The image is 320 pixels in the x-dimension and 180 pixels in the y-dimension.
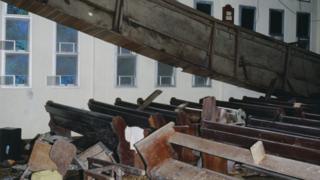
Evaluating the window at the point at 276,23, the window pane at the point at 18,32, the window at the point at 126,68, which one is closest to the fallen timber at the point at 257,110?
the window at the point at 126,68

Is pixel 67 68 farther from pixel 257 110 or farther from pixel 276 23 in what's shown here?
pixel 276 23

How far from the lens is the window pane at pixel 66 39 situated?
295 inches

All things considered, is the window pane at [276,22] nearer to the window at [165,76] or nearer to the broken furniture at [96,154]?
the window at [165,76]

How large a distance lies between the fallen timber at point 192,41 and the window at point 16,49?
1.42 metres

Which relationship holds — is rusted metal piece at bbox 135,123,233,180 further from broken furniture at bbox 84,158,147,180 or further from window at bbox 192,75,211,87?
window at bbox 192,75,211,87

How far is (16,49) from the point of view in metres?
7.17

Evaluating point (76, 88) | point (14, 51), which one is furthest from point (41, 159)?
point (14, 51)

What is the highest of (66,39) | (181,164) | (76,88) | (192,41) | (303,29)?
(303,29)

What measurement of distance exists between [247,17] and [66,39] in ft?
14.1

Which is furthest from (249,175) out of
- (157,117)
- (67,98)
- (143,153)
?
(67,98)

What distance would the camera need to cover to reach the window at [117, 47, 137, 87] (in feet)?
26.1

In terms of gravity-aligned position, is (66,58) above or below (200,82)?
above

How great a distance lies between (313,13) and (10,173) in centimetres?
814

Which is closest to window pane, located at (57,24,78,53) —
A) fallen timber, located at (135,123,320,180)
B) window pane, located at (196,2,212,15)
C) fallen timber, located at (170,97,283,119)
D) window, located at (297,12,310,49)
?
fallen timber, located at (170,97,283,119)
